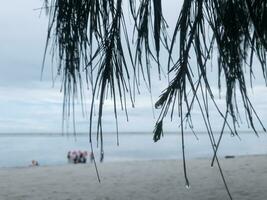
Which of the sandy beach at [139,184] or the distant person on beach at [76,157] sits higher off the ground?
the sandy beach at [139,184]

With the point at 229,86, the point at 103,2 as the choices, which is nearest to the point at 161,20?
the point at 103,2

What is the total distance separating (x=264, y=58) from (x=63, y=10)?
2.61ft

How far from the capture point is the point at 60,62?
200 cm

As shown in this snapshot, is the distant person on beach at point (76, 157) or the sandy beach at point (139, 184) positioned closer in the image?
the sandy beach at point (139, 184)

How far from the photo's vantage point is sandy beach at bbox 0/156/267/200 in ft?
16.9

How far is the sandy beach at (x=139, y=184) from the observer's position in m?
5.15

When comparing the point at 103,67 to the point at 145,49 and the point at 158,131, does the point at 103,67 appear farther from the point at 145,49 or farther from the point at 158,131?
the point at 158,131

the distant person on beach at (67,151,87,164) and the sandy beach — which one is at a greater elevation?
the sandy beach

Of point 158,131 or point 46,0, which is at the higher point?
point 46,0

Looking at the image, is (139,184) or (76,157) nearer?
(139,184)

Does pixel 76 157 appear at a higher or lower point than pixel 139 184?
lower

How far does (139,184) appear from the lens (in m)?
6.16

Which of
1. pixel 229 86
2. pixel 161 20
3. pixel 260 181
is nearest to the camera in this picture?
pixel 161 20

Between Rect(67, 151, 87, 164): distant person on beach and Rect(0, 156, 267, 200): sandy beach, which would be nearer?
Rect(0, 156, 267, 200): sandy beach
